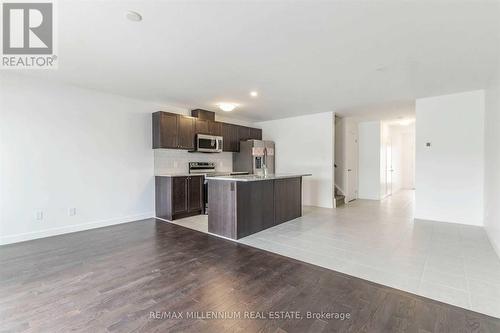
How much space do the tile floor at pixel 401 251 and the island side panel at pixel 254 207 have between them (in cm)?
15

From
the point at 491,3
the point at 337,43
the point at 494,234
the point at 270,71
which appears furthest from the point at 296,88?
the point at 494,234

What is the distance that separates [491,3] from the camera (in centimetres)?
190

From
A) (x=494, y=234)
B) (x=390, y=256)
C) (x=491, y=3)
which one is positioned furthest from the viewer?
(x=494, y=234)

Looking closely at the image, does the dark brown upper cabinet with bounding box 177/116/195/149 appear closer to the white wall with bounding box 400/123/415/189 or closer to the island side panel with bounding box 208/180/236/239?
the island side panel with bounding box 208/180/236/239

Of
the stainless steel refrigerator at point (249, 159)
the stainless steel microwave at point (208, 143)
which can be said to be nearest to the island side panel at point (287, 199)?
the stainless steel refrigerator at point (249, 159)

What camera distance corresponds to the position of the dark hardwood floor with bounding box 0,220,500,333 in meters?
1.72

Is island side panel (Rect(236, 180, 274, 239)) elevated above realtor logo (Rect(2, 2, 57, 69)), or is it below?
below

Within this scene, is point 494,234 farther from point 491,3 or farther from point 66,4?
point 66,4

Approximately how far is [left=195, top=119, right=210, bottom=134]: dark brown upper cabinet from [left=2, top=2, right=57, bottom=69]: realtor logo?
2817 mm

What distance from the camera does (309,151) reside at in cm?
651

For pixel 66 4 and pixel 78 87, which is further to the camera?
pixel 78 87

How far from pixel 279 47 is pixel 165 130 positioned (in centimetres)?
323

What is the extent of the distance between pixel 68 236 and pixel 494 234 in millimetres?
6477

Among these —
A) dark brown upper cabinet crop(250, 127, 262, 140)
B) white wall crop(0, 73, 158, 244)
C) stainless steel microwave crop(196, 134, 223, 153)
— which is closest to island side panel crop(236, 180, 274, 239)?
stainless steel microwave crop(196, 134, 223, 153)
